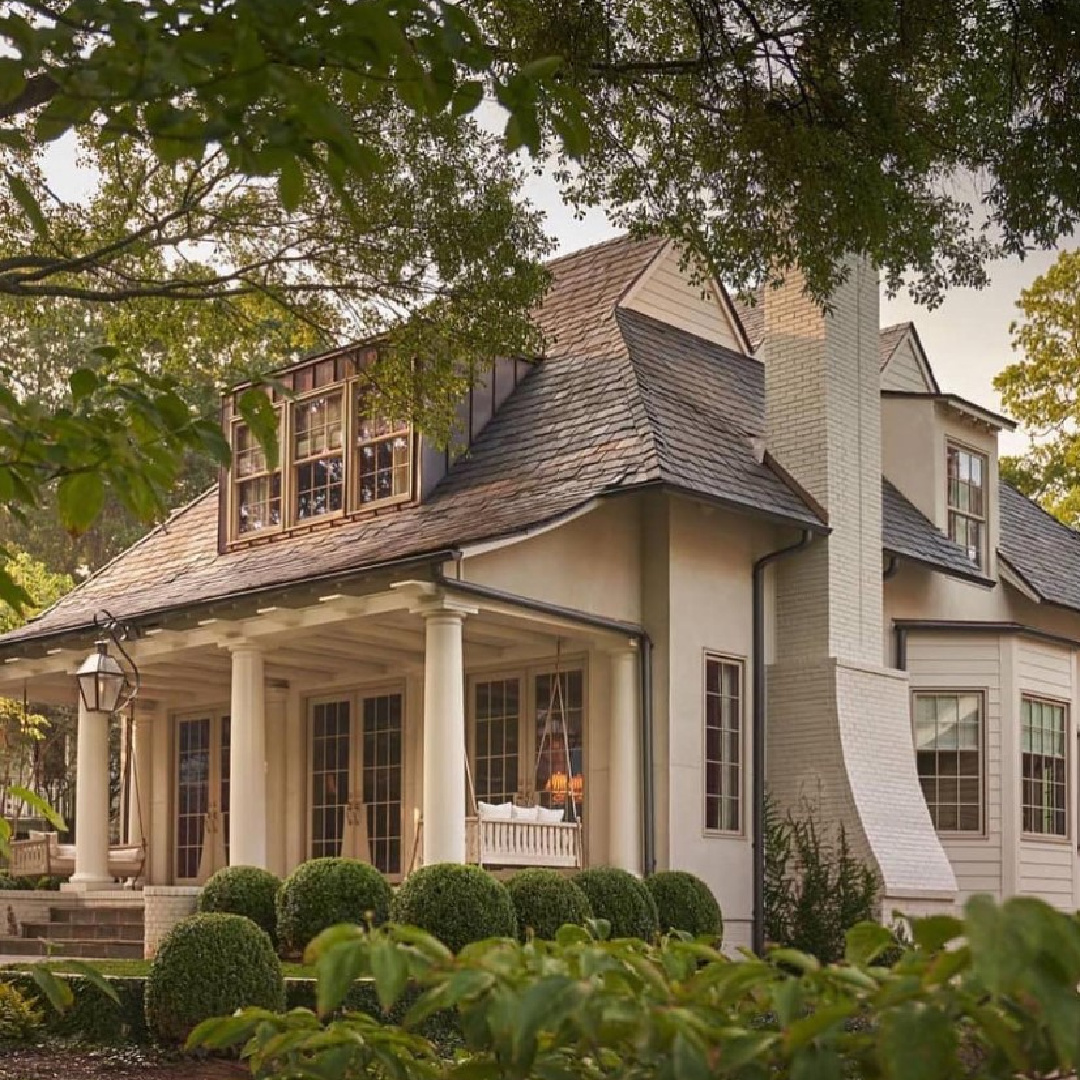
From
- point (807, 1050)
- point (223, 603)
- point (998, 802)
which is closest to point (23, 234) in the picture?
point (223, 603)

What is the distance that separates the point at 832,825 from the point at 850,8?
9.02 metres

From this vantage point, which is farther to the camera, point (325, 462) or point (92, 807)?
point (92, 807)

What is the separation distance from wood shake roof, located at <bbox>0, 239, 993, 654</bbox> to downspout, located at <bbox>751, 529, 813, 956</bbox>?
2.13 ft

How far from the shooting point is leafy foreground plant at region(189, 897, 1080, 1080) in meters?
2.15

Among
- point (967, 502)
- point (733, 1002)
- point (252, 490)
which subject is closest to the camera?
point (733, 1002)

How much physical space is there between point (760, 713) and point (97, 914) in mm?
7261

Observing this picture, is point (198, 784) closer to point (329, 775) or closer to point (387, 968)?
point (329, 775)

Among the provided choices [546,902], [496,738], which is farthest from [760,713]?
[546,902]

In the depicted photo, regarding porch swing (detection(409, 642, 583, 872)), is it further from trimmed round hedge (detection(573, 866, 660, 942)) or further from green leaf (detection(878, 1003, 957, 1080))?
green leaf (detection(878, 1003, 957, 1080))

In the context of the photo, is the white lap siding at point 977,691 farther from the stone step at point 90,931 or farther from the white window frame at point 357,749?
the stone step at point 90,931

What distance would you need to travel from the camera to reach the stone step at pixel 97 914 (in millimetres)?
17672

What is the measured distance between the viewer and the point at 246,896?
14859 mm

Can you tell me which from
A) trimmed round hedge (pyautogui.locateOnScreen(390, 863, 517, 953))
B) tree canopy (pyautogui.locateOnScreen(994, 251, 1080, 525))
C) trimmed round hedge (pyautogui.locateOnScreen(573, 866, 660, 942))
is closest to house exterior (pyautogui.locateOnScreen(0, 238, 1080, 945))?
trimmed round hedge (pyautogui.locateOnScreen(390, 863, 517, 953))

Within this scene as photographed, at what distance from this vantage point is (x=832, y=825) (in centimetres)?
1714
